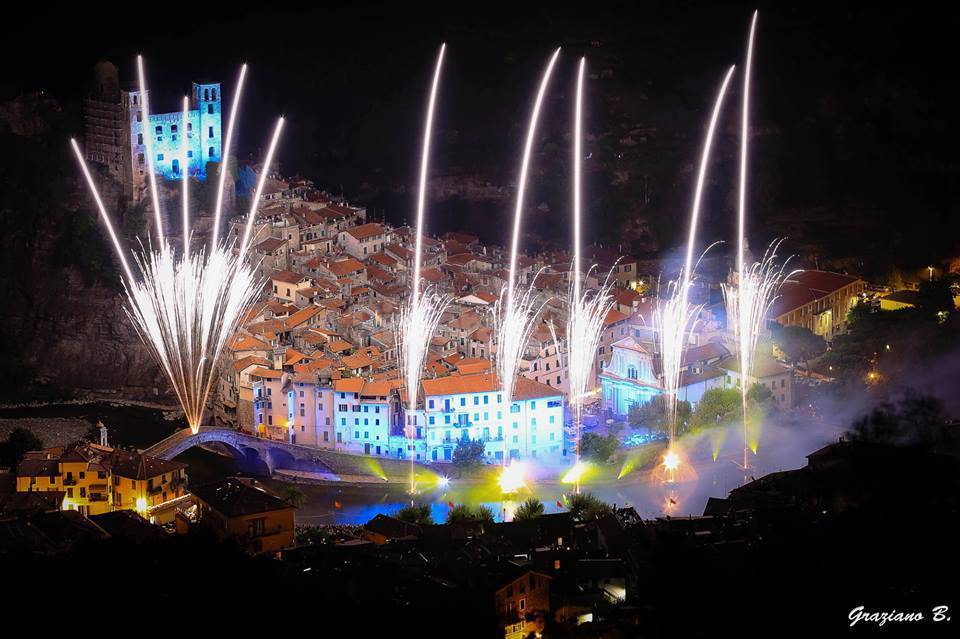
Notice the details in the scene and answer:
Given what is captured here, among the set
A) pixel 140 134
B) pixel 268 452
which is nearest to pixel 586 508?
pixel 268 452

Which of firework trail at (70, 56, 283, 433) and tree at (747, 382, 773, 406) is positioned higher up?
firework trail at (70, 56, 283, 433)

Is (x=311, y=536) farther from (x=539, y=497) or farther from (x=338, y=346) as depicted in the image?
(x=338, y=346)

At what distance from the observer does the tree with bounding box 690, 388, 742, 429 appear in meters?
25.2

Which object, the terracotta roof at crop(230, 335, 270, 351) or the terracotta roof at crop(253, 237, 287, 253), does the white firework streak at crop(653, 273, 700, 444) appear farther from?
the terracotta roof at crop(253, 237, 287, 253)

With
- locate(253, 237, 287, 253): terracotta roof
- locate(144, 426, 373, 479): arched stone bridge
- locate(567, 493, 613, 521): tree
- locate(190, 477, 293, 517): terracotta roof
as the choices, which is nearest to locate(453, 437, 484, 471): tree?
locate(144, 426, 373, 479): arched stone bridge

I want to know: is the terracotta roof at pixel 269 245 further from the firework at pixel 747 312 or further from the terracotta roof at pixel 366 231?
the firework at pixel 747 312

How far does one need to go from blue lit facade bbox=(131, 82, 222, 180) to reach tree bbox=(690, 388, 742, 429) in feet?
32.6

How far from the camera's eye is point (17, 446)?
24.6m

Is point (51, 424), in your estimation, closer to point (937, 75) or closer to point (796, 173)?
point (796, 173)

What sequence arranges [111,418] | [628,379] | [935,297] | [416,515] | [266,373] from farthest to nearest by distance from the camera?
[935,297]
[111,418]
[628,379]
[266,373]
[416,515]

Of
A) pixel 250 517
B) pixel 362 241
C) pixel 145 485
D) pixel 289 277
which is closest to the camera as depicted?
pixel 250 517

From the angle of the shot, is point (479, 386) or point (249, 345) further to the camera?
point (249, 345)

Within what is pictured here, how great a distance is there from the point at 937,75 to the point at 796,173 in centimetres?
396

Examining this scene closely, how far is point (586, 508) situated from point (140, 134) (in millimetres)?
11933
